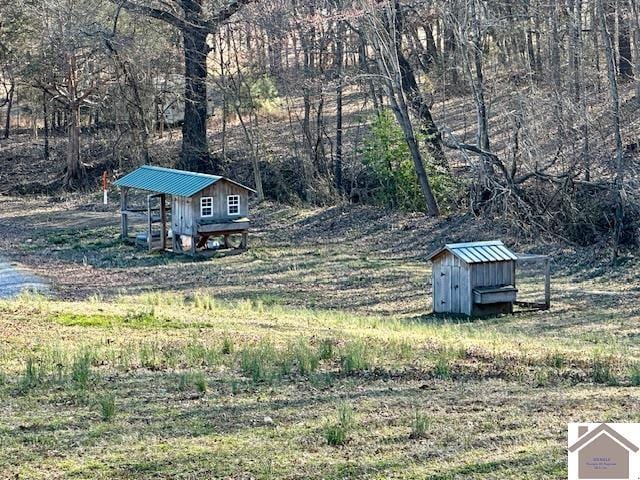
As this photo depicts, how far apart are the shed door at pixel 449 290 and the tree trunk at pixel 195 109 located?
20.2m

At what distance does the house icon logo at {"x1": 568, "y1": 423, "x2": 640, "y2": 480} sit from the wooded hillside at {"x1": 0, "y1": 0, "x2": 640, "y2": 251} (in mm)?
18077

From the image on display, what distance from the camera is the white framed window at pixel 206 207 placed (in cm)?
2688

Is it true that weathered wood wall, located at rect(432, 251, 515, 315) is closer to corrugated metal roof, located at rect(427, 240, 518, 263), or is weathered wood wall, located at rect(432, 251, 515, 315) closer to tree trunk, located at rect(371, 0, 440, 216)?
corrugated metal roof, located at rect(427, 240, 518, 263)

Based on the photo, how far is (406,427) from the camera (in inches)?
326

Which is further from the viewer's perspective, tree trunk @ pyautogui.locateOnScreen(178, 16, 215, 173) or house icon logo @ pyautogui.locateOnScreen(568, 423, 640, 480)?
tree trunk @ pyautogui.locateOnScreen(178, 16, 215, 173)

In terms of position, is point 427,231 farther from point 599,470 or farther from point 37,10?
point 599,470

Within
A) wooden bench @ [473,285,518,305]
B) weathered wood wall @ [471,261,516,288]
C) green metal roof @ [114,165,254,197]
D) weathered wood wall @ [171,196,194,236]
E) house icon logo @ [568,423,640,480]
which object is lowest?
wooden bench @ [473,285,518,305]

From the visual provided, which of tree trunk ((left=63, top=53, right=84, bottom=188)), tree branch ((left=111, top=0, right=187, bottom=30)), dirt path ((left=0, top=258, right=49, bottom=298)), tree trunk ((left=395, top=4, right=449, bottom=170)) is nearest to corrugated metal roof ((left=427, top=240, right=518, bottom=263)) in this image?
dirt path ((left=0, top=258, right=49, bottom=298))

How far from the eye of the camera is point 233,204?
2752 centimetres

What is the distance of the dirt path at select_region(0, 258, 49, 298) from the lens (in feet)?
64.9

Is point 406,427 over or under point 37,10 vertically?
under

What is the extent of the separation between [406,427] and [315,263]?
17.4 m

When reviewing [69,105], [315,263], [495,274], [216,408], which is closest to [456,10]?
[315,263]

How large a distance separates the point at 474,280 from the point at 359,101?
99.9ft
